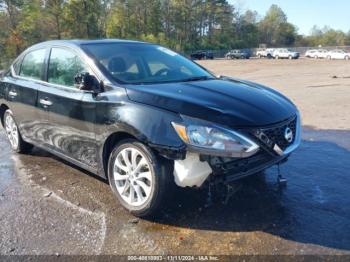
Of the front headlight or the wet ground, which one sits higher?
the front headlight

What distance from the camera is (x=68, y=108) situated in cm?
420

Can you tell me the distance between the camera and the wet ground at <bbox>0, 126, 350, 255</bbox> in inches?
123

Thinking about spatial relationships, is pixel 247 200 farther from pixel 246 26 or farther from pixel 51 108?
pixel 246 26

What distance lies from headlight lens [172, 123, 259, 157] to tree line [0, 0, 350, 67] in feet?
151

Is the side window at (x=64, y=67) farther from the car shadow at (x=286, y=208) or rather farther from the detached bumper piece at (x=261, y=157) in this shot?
the detached bumper piece at (x=261, y=157)

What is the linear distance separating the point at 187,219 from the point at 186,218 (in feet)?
0.07

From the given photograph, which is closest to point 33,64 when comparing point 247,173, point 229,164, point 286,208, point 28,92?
point 28,92

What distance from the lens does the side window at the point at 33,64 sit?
4.98 metres

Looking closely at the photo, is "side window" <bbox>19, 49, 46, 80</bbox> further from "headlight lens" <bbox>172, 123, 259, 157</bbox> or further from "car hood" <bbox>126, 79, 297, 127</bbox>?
"headlight lens" <bbox>172, 123, 259, 157</bbox>

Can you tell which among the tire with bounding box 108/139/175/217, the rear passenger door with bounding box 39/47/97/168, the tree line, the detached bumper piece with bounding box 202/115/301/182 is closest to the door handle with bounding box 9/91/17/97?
the rear passenger door with bounding box 39/47/97/168

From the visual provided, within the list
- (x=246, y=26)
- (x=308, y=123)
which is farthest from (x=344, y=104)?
(x=246, y=26)

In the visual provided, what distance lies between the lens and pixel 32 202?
410 centimetres

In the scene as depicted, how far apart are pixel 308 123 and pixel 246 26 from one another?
323 ft

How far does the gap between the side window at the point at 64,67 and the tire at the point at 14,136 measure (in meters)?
1.52
